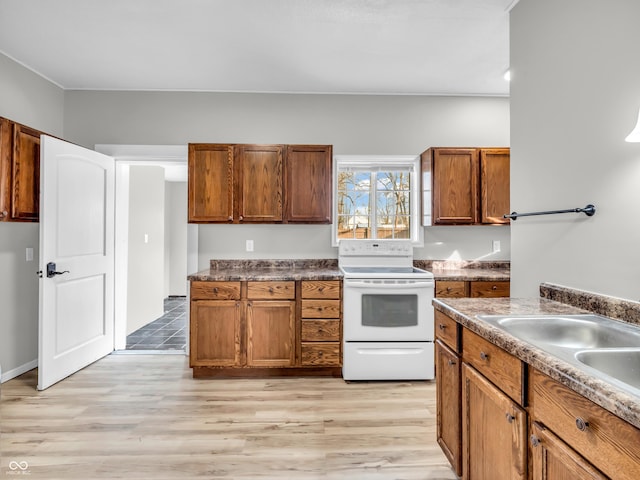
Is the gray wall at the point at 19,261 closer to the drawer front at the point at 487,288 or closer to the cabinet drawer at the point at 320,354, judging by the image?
the cabinet drawer at the point at 320,354

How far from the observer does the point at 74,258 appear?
3055mm

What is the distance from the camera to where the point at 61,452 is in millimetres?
2002

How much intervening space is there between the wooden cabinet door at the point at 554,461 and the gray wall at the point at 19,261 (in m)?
3.63

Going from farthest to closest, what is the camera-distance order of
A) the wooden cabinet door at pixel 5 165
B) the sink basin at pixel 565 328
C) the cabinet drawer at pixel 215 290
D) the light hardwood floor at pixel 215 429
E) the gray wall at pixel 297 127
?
1. the gray wall at pixel 297 127
2. the cabinet drawer at pixel 215 290
3. the wooden cabinet door at pixel 5 165
4. the light hardwood floor at pixel 215 429
5. the sink basin at pixel 565 328

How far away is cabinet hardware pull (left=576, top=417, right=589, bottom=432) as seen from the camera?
33.8 inches

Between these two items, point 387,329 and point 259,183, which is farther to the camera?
point 259,183

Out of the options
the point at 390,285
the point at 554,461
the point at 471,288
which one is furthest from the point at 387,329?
the point at 554,461

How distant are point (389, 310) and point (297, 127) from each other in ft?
6.51

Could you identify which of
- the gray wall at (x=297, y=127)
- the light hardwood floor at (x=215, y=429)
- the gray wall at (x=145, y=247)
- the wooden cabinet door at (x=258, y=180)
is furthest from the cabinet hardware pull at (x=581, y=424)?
the gray wall at (x=145, y=247)

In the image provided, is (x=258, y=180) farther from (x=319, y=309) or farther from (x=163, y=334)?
(x=163, y=334)

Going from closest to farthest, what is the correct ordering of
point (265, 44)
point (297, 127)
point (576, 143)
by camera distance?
1. point (576, 143)
2. point (265, 44)
3. point (297, 127)

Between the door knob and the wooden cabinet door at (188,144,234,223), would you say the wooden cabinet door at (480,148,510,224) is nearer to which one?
the wooden cabinet door at (188,144,234,223)

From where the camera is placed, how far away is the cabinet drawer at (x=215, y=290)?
9.83 ft

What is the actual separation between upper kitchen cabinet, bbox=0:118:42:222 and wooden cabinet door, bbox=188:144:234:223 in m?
1.18
